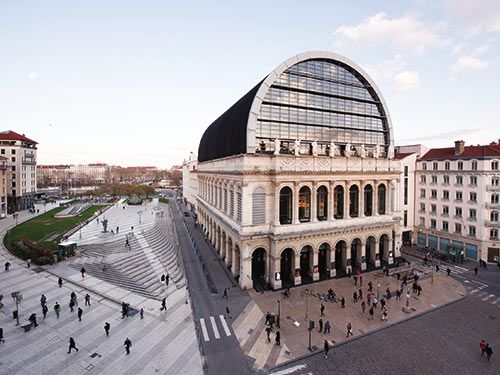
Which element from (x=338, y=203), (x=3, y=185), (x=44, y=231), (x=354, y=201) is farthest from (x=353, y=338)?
(x=3, y=185)

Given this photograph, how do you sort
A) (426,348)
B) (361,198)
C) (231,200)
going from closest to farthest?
(426,348) → (231,200) → (361,198)

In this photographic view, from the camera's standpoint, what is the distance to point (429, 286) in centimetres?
3597

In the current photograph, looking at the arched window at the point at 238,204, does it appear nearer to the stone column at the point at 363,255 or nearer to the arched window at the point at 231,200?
the arched window at the point at 231,200

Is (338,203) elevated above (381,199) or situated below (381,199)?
below

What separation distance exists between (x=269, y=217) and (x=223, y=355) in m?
16.1

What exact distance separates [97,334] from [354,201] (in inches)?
1311

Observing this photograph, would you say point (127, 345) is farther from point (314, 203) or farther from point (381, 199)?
point (381, 199)

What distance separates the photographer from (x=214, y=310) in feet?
94.7

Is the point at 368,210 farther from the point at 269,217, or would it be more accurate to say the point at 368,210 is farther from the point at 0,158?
the point at 0,158

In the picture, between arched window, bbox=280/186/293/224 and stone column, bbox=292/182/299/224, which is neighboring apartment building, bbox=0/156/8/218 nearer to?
arched window, bbox=280/186/293/224

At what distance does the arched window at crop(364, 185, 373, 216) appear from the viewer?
41.1 metres

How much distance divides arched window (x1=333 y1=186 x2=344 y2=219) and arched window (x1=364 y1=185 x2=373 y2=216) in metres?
4.94

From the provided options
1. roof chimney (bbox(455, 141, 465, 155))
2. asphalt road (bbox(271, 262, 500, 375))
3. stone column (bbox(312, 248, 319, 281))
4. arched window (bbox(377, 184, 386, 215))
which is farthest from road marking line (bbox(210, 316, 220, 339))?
roof chimney (bbox(455, 141, 465, 155))

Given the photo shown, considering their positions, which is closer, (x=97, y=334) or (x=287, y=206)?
(x=97, y=334)
